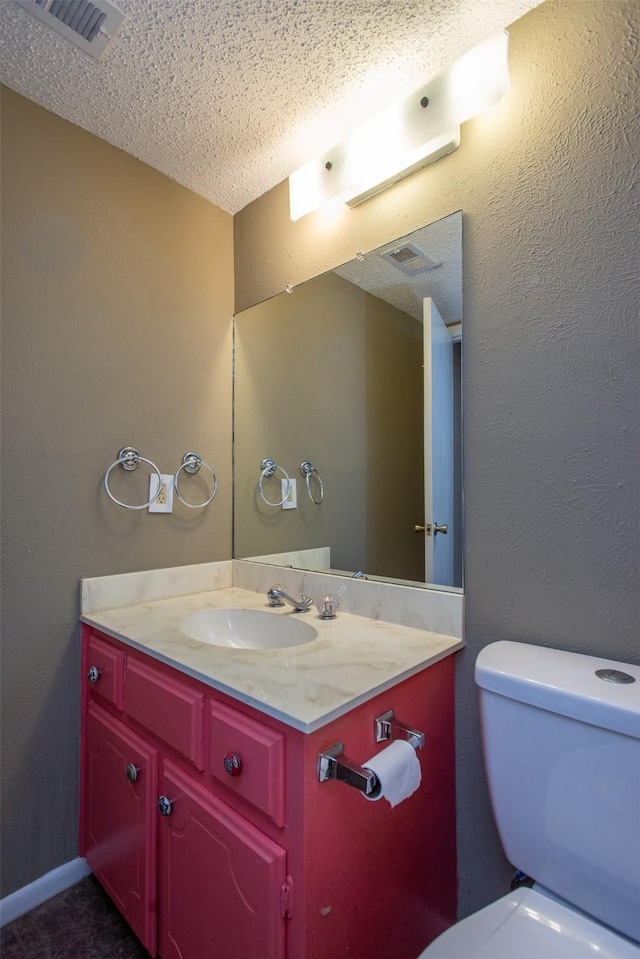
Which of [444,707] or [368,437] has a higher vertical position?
[368,437]

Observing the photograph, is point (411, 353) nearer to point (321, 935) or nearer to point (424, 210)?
point (424, 210)

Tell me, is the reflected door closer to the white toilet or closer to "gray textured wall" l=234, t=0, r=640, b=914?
"gray textured wall" l=234, t=0, r=640, b=914

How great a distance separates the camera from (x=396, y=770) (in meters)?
0.79

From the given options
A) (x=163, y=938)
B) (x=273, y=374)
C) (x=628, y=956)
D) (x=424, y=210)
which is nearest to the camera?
(x=628, y=956)

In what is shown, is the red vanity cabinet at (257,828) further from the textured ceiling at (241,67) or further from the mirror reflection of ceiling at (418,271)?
the textured ceiling at (241,67)

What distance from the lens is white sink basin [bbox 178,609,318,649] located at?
1.35m

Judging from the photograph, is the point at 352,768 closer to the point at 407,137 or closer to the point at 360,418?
the point at 360,418

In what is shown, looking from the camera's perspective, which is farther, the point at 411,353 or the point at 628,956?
the point at 411,353

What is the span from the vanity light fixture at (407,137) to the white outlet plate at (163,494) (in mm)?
993

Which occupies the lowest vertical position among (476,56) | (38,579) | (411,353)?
(38,579)

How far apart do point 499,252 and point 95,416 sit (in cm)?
126

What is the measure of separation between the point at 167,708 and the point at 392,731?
0.51 metres

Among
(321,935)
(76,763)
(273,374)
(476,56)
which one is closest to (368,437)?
(273,374)

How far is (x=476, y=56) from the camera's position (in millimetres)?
1104
